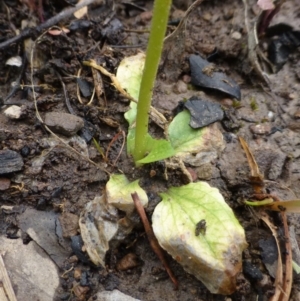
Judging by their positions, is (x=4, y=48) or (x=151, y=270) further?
(x=4, y=48)

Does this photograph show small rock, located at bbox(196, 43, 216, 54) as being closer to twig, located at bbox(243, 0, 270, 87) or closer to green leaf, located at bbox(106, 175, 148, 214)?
twig, located at bbox(243, 0, 270, 87)

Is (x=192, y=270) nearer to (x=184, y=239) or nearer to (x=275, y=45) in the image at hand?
(x=184, y=239)

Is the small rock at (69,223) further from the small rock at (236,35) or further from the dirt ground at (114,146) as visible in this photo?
the small rock at (236,35)

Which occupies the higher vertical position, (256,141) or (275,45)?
(275,45)

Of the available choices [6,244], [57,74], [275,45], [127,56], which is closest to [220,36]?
[275,45]

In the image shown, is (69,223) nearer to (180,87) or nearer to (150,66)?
(150,66)
